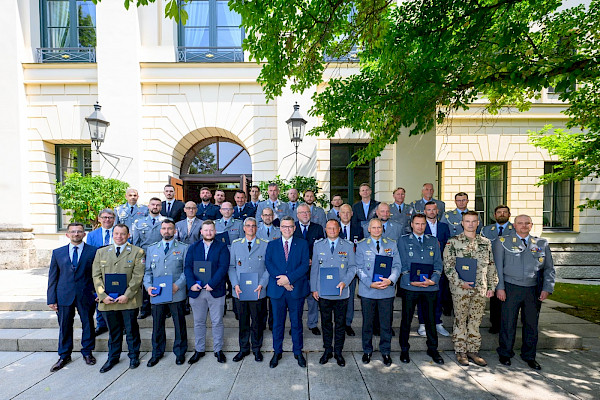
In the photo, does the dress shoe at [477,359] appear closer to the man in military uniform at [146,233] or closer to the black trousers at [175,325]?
the black trousers at [175,325]

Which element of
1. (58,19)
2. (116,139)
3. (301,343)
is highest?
(58,19)

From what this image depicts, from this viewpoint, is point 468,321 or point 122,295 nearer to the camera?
point 122,295

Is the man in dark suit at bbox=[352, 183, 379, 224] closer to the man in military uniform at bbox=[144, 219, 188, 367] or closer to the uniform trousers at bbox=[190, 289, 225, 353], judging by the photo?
the uniform trousers at bbox=[190, 289, 225, 353]

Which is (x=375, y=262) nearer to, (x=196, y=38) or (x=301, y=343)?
(x=301, y=343)

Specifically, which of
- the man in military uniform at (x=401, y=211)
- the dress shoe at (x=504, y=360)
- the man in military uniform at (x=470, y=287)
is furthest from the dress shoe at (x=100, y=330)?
the dress shoe at (x=504, y=360)

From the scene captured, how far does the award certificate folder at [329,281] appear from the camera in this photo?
4387mm

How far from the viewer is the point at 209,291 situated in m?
4.63

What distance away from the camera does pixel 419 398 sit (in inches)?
148

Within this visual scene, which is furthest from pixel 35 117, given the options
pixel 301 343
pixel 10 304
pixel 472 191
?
pixel 472 191

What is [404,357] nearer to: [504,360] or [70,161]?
[504,360]

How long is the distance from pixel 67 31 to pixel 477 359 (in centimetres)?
1670

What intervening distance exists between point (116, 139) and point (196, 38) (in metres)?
4.98

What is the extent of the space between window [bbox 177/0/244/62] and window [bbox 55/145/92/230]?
550cm

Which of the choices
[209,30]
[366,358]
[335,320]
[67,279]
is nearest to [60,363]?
[67,279]
